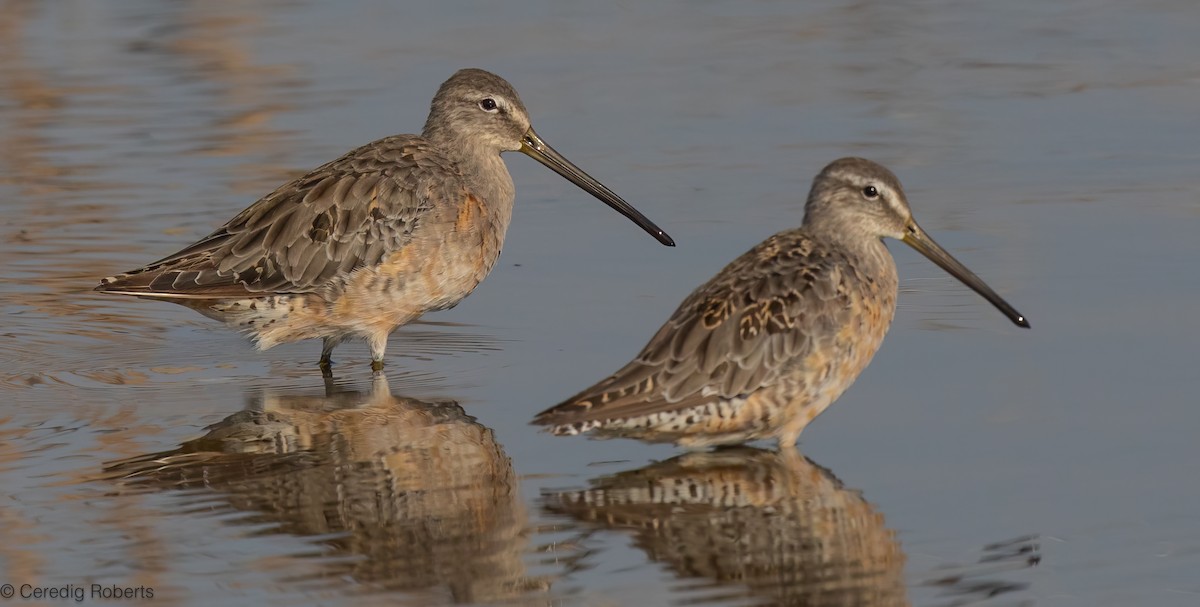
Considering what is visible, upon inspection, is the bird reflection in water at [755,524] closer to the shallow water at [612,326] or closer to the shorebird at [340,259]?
the shallow water at [612,326]

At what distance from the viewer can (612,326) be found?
830 centimetres

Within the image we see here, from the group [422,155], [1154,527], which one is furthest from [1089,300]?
[422,155]

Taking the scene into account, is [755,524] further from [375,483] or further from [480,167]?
[480,167]

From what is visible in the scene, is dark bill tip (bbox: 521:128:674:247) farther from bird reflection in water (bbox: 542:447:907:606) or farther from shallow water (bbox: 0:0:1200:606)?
bird reflection in water (bbox: 542:447:907:606)

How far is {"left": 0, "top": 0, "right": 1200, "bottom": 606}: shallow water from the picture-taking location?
5.94m

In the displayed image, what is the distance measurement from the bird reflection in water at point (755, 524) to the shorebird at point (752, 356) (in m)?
0.15

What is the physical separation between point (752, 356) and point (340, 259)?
2182 mm

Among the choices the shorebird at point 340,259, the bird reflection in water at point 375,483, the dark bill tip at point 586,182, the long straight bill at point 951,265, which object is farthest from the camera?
the dark bill tip at point 586,182

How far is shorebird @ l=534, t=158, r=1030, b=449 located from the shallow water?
208 mm

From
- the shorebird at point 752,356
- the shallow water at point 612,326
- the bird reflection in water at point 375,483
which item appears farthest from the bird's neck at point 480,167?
the shorebird at point 752,356

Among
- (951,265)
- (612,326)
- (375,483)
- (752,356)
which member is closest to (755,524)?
(752,356)

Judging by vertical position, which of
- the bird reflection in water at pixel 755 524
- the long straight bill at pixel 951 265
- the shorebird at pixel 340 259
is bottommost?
the bird reflection in water at pixel 755 524

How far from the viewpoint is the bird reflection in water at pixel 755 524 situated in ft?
18.6

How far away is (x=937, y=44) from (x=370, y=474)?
7557mm
